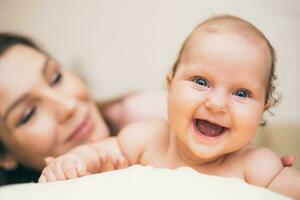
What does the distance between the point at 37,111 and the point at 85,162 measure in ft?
0.66

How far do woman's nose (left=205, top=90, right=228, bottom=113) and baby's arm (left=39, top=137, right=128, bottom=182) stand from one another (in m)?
0.18

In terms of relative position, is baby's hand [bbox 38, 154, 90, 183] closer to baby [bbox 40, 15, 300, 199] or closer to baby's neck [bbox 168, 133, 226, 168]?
baby [bbox 40, 15, 300, 199]

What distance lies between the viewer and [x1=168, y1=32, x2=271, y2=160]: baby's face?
Result: 1.77ft

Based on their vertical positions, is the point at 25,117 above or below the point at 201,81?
below

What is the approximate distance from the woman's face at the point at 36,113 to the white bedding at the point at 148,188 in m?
0.26

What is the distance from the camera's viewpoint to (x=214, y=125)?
22.2 inches

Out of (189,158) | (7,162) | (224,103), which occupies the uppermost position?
(224,103)

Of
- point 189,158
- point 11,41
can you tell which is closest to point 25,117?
point 11,41

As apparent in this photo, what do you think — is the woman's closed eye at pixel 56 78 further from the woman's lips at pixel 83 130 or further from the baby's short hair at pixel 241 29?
the baby's short hair at pixel 241 29

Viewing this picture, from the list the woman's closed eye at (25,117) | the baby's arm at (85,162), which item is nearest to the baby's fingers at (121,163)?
the baby's arm at (85,162)

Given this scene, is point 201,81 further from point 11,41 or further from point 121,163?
point 11,41

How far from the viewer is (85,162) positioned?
0.64 meters

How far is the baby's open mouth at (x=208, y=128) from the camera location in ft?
1.84

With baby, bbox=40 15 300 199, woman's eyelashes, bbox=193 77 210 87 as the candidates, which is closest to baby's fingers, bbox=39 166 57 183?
baby, bbox=40 15 300 199
